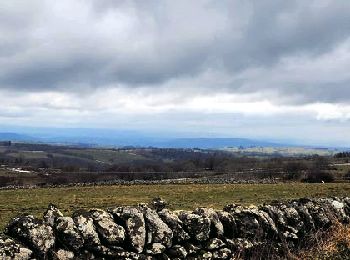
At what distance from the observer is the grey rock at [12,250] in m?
7.35

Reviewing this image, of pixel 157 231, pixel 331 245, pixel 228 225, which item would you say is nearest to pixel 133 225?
pixel 157 231

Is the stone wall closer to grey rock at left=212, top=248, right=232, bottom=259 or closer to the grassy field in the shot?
grey rock at left=212, top=248, right=232, bottom=259

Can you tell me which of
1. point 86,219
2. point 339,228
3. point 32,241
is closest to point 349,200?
point 339,228

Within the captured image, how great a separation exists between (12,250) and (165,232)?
3036 millimetres

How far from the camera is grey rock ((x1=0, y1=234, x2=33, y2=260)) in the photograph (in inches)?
289

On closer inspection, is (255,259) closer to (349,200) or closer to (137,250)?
(137,250)

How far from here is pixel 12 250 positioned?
293 inches

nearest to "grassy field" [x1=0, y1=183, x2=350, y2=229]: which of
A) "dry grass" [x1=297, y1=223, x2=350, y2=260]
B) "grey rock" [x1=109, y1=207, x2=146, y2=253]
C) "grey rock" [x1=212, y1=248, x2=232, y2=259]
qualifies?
"grey rock" [x1=109, y1=207, x2=146, y2=253]

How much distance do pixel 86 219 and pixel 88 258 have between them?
2.28 feet

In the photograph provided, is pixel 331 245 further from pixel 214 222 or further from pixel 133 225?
pixel 133 225

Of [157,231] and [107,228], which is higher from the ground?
[107,228]

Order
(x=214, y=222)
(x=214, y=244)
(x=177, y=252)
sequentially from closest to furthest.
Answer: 1. (x=177, y=252)
2. (x=214, y=244)
3. (x=214, y=222)

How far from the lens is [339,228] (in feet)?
40.1

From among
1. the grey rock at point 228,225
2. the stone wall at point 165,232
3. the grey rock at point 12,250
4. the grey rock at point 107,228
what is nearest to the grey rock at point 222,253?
the stone wall at point 165,232
